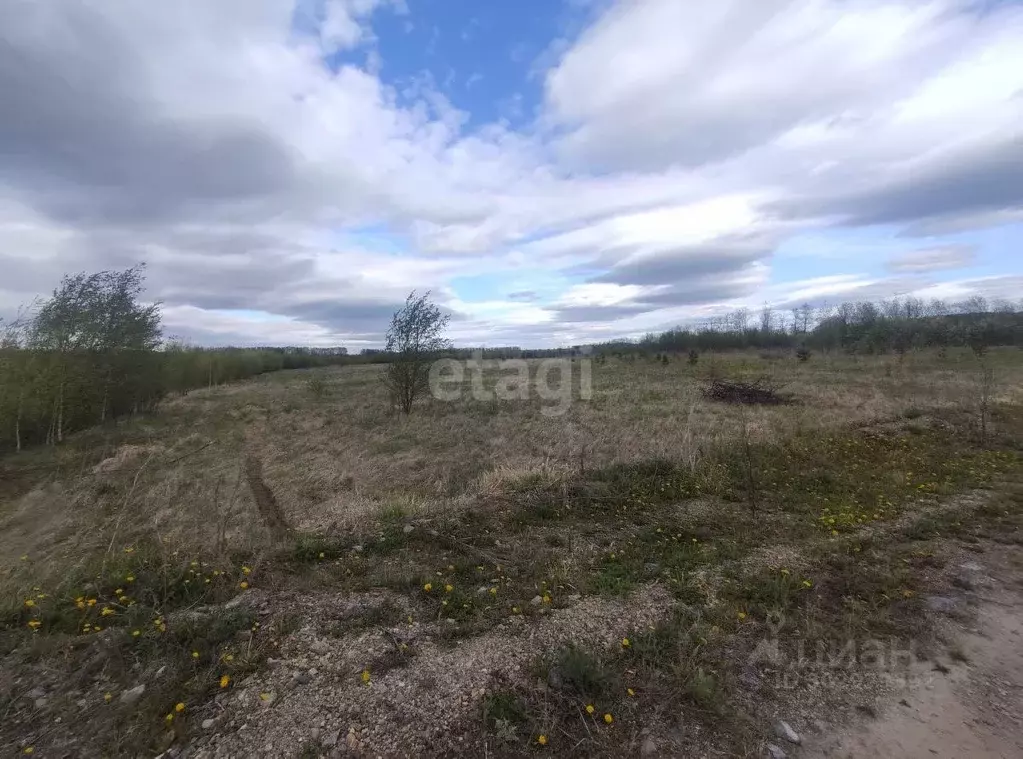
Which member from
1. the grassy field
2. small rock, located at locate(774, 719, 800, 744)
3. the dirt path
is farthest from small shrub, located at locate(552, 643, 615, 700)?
the dirt path

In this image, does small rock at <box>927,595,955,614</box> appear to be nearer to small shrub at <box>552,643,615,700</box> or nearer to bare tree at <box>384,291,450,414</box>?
small shrub at <box>552,643,615,700</box>

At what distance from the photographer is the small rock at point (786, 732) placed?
99.8 inches

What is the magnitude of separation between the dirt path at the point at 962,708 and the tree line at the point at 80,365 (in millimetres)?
18558

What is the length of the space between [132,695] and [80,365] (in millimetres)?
17506

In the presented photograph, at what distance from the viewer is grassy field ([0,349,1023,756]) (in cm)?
252

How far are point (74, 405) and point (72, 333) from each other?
2329 mm

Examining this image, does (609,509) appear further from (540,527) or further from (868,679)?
(868,679)

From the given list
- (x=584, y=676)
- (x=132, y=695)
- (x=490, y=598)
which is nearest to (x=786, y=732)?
(x=584, y=676)

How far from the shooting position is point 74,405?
49.8 ft

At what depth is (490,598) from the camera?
3746 millimetres

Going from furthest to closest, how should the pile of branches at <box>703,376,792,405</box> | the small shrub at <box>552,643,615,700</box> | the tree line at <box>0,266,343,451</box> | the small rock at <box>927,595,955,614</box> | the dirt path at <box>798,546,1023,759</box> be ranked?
the pile of branches at <box>703,376,792,405</box>
the tree line at <box>0,266,343,451</box>
the small rock at <box>927,595,955,614</box>
the small shrub at <box>552,643,615,700</box>
the dirt path at <box>798,546,1023,759</box>

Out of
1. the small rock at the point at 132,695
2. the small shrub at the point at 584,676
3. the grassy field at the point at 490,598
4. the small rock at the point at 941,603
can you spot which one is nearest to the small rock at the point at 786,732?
the grassy field at the point at 490,598

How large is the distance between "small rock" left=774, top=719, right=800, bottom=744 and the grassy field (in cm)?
7

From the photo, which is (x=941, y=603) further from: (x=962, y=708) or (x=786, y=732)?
(x=786, y=732)
